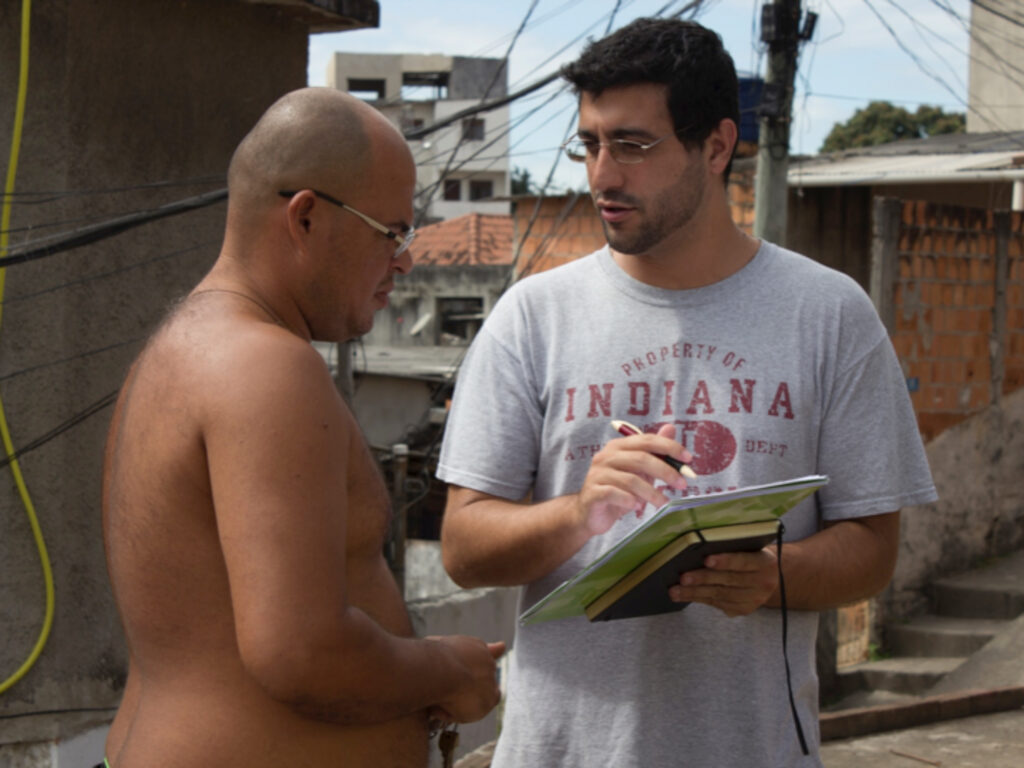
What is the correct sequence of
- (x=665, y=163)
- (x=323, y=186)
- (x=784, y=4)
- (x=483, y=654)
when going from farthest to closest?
(x=784, y=4)
(x=665, y=163)
(x=483, y=654)
(x=323, y=186)

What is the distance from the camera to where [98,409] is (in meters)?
4.45

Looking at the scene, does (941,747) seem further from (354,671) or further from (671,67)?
(354,671)

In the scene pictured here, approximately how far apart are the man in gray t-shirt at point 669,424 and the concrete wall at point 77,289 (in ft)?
7.94

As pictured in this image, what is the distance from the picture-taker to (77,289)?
4.36m

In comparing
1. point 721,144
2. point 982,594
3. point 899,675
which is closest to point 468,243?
point 982,594

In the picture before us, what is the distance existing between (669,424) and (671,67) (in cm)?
71

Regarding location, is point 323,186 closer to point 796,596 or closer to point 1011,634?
point 796,596

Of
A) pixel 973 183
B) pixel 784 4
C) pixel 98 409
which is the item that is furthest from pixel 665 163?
pixel 973 183

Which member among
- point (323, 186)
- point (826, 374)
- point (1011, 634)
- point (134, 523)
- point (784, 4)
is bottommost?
point (1011, 634)

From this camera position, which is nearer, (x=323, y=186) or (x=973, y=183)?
(x=323, y=186)

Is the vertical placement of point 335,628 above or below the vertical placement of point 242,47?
below

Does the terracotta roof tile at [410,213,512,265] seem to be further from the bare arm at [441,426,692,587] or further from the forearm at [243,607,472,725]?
the forearm at [243,607,472,725]

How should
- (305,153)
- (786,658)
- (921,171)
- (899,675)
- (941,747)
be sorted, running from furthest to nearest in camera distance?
(921,171) → (899,675) → (941,747) → (786,658) → (305,153)

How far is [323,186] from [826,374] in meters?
1.00
